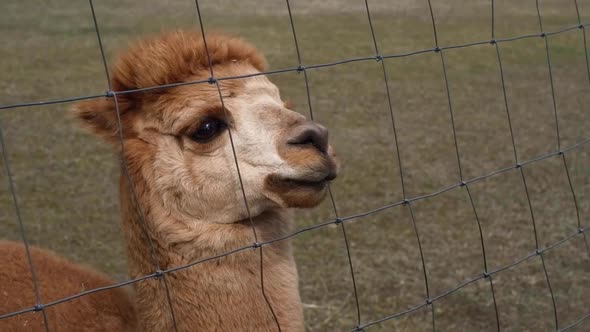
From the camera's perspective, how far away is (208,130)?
2.12 meters

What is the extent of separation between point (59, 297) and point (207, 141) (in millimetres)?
783

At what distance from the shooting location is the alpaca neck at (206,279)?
2.05 metres

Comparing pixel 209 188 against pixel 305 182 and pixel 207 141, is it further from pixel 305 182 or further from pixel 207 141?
pixel 305 182

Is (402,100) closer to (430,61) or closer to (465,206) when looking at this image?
(430,61)

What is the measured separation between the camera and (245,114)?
7.05 ft

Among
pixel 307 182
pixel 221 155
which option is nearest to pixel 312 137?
pixel 307 182

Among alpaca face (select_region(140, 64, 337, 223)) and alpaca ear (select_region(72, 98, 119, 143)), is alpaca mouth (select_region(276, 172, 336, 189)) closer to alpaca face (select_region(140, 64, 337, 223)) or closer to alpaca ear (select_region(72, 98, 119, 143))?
alpaca face (select_region(140, 64, 337, 223))

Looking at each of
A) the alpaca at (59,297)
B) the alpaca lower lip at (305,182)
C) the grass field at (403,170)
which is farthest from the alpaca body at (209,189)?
the grass field at (403,170)

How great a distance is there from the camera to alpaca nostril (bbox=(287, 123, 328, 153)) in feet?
6.54

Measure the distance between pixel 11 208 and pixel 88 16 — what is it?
1144cm

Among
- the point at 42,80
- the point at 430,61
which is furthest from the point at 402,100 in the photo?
the point at 42,80

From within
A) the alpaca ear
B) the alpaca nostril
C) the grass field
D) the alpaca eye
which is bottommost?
Result: the grass field

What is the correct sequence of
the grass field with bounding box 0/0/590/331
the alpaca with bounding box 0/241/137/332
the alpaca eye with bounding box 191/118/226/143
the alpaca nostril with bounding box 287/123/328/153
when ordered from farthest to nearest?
1. the grass field with bounding box 0/0/590/331
2. the alpaca with bounding box 0/241/137/332
3. the alpaca eye with bounding box 191/118/226/143
4. the alpaca nostril with bounding box 287/123/328/153

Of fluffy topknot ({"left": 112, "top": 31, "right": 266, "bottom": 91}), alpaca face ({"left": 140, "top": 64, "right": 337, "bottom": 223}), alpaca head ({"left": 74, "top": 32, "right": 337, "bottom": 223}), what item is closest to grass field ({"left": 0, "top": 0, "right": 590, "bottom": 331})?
fluffy topknot ({"left": 112, "top": 31, "right": 266, "bottom": 91})
